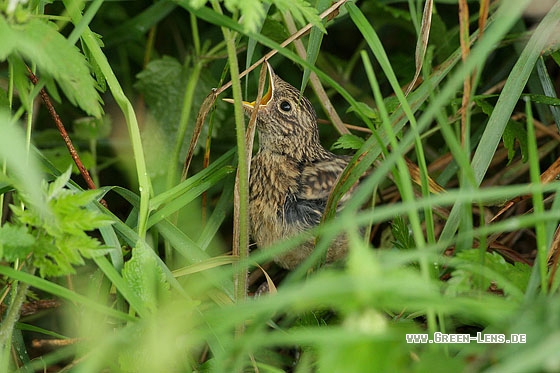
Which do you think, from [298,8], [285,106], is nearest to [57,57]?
[298,8]

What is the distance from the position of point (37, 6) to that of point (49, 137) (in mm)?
1234

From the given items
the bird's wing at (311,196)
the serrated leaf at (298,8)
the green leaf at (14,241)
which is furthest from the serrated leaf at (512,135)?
the green leaf at (14,241)

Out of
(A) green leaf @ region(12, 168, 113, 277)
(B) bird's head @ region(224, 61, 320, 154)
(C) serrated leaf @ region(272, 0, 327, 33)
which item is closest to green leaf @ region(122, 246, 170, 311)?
(A) green leaf @ region(12, 168, 113, 277)

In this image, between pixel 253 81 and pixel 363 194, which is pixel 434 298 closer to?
pixel 363 194

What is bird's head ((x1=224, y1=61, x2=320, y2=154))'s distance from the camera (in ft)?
9.59

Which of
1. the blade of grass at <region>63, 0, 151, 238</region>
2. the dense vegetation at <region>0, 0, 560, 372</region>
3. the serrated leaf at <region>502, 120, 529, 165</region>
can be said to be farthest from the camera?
the serrated leaf at <region>502, 120, 529, 165</region>

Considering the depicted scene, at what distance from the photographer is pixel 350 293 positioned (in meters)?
1.22

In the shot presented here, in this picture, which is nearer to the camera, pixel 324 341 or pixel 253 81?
pixel 324 341

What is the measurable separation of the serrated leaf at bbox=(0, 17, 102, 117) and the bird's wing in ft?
3.70

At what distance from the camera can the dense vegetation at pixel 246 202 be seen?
54.1 inches

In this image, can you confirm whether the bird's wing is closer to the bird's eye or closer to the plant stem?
the bird's eye

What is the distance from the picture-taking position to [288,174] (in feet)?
9.32

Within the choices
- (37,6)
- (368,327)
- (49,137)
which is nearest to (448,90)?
(368,327)

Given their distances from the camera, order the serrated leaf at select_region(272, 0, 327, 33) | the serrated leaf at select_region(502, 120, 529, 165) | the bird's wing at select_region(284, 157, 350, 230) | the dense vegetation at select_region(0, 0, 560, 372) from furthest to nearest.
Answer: the bird's wing at select_region(284, 157, 350, 230), the serrated leaf at select_region(502, 120, 529, 165), the serrated leaf at select_region(272, 0, 327, 33), the dense vegetation at select_region(0, 0, 560, 372)
